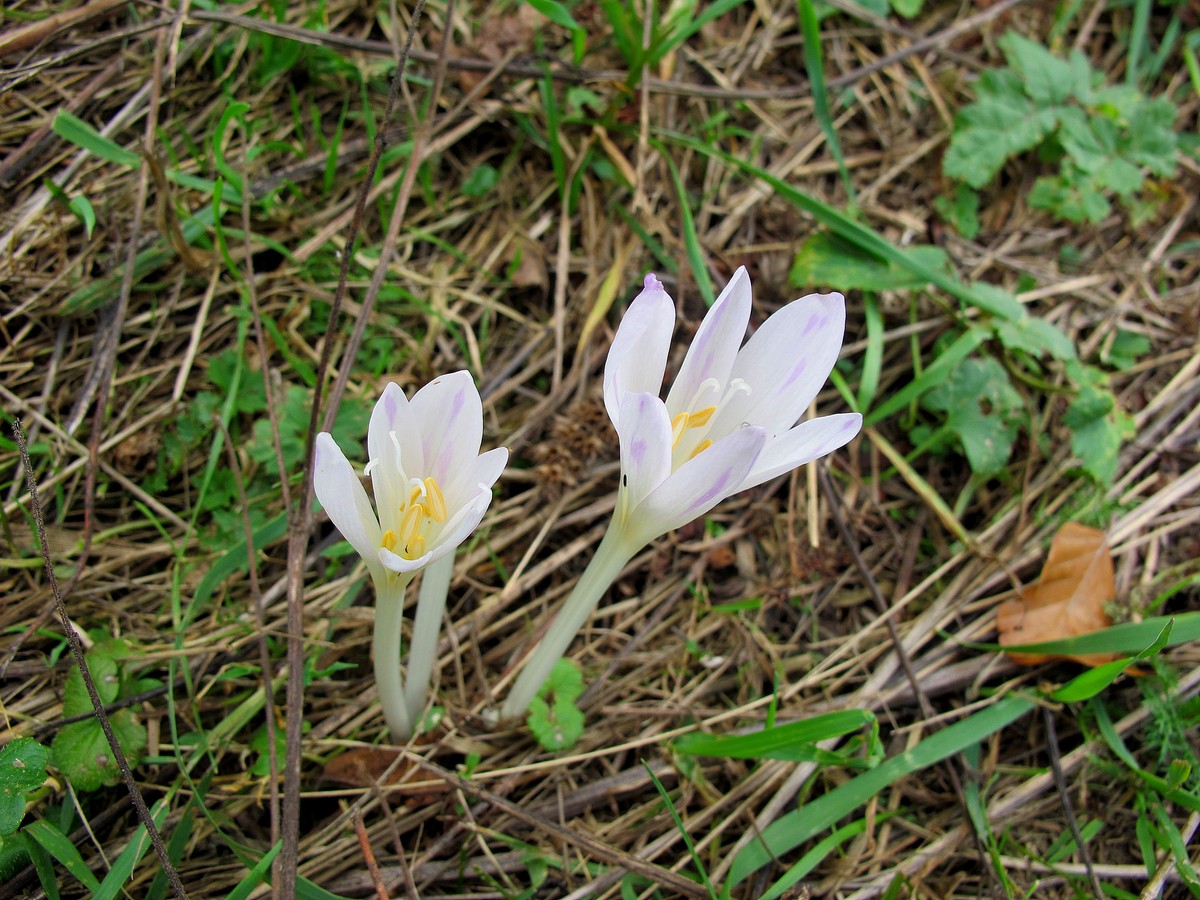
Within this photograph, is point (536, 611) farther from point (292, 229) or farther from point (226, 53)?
point (226, 53)

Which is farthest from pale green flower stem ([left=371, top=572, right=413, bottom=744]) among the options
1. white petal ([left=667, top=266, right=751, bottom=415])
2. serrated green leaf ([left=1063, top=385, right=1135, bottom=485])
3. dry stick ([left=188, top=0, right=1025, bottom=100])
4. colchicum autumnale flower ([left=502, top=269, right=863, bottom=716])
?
serrated green leaf ([left=1063, top=385, right=1135, bottom=485])

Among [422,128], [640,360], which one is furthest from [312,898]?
[422,128]

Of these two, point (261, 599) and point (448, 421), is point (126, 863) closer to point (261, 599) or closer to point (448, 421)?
point (261, 599)

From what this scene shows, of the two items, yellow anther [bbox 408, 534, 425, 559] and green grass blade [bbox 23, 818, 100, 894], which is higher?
yellow anther [bbox 408, 534, 425, 559]

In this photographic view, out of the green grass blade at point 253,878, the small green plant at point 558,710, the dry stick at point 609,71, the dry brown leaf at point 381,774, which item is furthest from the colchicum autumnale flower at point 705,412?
the dry stick at point 609,71

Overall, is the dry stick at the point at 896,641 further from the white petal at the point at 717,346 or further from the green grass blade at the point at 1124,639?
the white petal at the point at 717,346

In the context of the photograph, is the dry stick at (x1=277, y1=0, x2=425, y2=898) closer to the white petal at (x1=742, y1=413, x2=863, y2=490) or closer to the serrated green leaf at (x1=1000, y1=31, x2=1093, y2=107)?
the white petal at (x1=742, y1=413, x2=863, y2=490)
